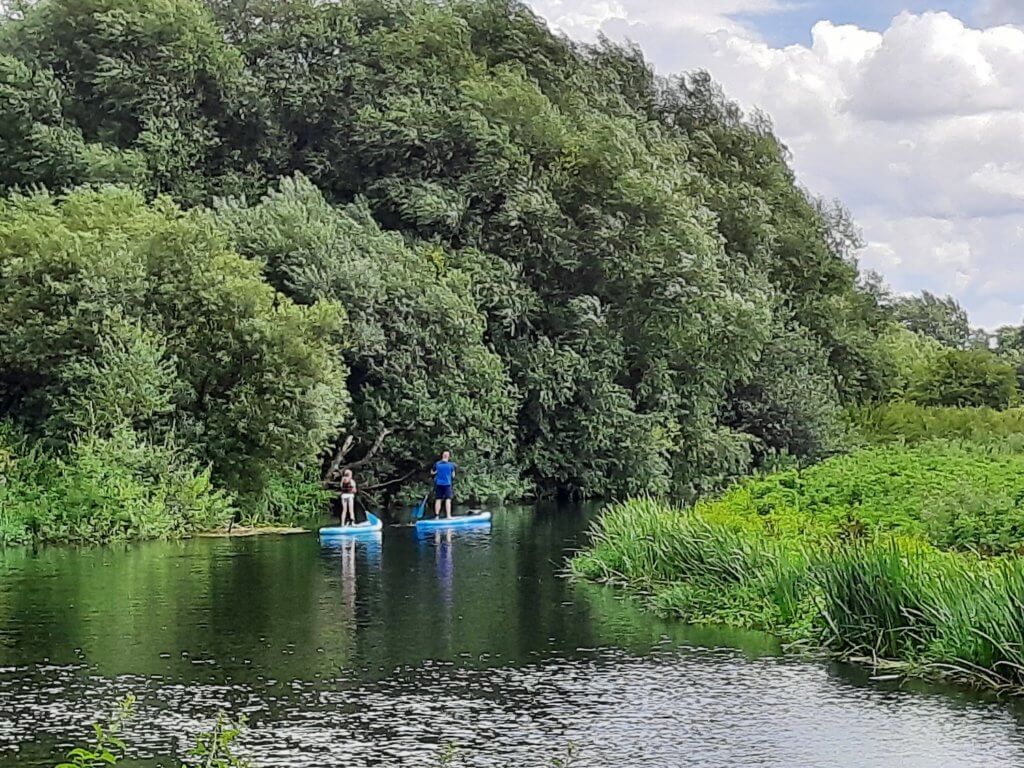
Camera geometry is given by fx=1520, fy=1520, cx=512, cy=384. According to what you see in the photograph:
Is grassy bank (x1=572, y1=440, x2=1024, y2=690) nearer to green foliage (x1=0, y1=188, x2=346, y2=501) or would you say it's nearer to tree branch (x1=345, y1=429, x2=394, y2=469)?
green foliage (x1=0, y1=188, x2=346, y2=501)

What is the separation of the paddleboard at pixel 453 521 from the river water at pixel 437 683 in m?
11.0

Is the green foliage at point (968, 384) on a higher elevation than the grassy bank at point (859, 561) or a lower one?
higher

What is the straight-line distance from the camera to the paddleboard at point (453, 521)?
3388 centimetres

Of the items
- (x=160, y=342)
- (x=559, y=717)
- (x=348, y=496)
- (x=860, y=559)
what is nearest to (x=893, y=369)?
(x=348, y=496)

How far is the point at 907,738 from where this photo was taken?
1202cm

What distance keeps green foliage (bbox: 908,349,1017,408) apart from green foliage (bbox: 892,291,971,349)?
5857 centimetres

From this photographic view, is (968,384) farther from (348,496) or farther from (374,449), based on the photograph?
(348,496)

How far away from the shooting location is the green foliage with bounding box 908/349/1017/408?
207 feet

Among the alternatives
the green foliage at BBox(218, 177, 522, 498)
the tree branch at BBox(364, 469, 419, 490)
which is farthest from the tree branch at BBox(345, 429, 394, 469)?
the tree branch at BBox(364, 469, 419, 490)

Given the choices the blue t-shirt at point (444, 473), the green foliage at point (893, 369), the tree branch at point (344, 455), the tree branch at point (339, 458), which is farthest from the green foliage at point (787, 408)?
the blue t-shirt at point (444, 473)

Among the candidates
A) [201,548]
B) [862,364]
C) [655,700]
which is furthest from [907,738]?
[862,364]

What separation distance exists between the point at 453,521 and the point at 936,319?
332 feet

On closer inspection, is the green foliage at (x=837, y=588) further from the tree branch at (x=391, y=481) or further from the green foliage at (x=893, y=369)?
the green foliage at (x=893, y=369)

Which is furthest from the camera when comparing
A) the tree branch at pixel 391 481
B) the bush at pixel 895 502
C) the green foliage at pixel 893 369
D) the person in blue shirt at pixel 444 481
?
the green foliage at pixel 893 369
